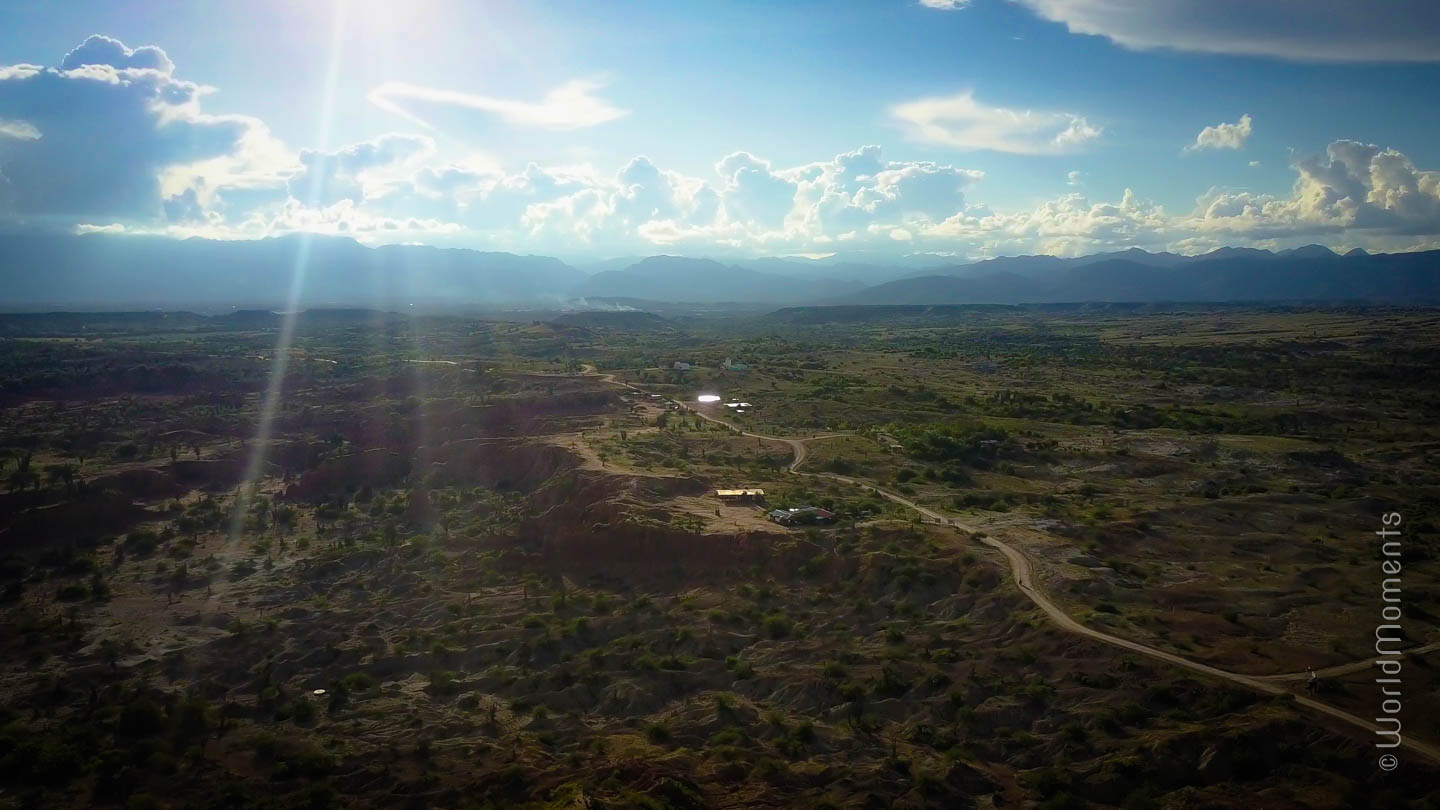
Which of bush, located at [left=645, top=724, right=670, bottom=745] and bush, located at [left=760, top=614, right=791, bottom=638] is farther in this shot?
bush, located at [left=760, top=614, right=791, bottom=638]

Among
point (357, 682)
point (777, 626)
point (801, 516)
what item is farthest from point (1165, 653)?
point (357, 682)

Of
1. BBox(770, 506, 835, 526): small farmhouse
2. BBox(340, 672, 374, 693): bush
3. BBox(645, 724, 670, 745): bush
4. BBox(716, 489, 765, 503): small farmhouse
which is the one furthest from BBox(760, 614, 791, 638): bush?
BBox(340, 672, 374, 693): bush

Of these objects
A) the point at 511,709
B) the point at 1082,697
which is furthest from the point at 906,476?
the point at 511,709

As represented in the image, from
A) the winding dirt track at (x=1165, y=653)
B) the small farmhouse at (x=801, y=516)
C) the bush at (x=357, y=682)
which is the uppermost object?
the small farmhouse at (x=801, y=516)

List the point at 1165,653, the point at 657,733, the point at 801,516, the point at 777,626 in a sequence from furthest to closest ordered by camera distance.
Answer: the point at 801,516 → the point at 777,626 → the point at 1165,653 → the point at 657,733

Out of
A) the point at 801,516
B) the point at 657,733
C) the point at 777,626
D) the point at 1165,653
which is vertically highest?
the point at 801,516

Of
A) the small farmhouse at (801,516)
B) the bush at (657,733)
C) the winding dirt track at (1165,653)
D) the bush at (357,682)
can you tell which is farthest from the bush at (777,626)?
the bush at (357,682)

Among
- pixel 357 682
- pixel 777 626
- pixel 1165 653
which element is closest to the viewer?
pixel 1165 653

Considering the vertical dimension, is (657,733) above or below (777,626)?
below

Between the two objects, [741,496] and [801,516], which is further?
[741,496]

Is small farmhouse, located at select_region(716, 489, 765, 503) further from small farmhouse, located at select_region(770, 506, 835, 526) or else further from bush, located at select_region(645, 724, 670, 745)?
bush, located at select_region(645, 724, 670, 745)

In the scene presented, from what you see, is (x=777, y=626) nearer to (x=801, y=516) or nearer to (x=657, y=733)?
(x=657, y=733)

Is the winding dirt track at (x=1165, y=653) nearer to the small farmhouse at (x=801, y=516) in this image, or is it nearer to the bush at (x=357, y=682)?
the small farmhouse at (x=801, y=516)
